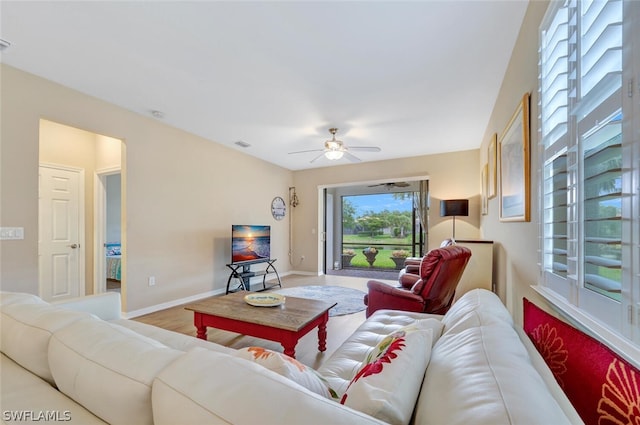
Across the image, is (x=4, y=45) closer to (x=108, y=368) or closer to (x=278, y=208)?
(x=108, y=368)

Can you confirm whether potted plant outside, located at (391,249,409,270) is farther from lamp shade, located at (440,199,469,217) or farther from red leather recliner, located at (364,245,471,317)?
red leather recliner, located at (364,245,471,317)

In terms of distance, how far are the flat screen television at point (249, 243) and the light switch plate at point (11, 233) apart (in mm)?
2391

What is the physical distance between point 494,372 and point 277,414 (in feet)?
1.68

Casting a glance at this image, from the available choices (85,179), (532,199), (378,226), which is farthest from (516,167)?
(378,226)

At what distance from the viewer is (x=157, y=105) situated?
316 centimetres

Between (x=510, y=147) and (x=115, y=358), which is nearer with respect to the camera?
(x=115, y=358)

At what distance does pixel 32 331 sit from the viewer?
955 millimetres

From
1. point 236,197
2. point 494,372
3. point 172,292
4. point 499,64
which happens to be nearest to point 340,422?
point 494,372

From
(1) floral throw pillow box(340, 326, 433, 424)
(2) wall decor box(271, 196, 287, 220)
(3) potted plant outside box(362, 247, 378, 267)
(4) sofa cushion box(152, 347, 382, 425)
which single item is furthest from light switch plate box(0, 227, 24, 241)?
(3) potted plant outside box(362, 247, 378, 267)

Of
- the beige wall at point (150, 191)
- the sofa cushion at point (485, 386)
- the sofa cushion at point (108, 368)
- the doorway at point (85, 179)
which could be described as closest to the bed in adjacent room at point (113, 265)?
the doorway at point (85, 179)

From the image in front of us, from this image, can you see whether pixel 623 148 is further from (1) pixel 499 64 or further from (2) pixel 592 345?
(1) pixel 499 64

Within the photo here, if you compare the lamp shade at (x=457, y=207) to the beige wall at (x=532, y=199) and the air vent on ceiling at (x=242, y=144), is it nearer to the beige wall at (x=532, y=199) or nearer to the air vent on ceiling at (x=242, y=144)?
the beige wall at (x=532, y=199)

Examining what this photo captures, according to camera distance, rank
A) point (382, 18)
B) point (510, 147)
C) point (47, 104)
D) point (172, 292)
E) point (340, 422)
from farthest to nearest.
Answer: point (172, 292), point (47, 104), point (510, 147), point (382, 18), point (340, 422)

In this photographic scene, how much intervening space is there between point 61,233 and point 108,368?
169 inches
